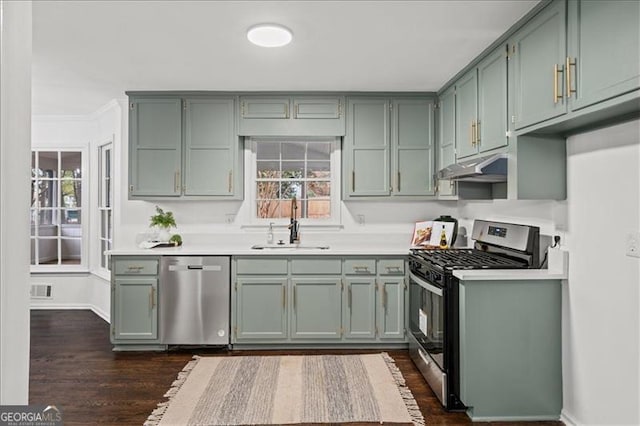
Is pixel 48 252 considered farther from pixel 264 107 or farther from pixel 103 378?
pixel 264 107

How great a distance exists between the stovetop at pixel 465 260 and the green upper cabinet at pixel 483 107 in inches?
31.5

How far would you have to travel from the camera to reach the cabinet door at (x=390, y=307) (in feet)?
12.2

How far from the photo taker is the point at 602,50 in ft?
5.84

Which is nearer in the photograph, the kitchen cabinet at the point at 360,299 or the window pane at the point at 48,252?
the kitchen cabinet at the point at 360,299

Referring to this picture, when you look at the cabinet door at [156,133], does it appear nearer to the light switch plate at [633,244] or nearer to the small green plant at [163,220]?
the small green plant at [163,220]

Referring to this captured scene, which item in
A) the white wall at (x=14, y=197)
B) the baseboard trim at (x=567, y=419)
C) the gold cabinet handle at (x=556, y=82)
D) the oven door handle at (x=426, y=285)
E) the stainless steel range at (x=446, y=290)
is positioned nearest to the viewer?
the white wall at (x=14, y=197)

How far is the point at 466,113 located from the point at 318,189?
1.69m

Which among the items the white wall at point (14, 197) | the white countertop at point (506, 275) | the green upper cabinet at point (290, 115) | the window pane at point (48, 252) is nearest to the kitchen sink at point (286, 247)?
the green upper cabinet at point (290, 115)

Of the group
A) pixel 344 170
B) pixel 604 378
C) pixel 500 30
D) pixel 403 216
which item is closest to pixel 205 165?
pixel 344 170

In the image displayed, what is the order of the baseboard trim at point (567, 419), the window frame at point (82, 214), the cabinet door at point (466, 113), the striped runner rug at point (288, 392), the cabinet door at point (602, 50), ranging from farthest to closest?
the window frame at point (82, 214) < the cabinet door at point (466, 113) < the striped runner rug at point (288, 392) < the baseboard trim at point (567, 419) < the cabinet door at point (602, 50)

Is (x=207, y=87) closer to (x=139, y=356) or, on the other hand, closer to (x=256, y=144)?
(x=256, y=144)

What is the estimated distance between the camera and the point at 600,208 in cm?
224

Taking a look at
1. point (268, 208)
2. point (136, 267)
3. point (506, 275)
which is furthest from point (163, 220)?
point (506, 275)

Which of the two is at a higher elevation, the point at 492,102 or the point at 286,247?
the point at 492,102
